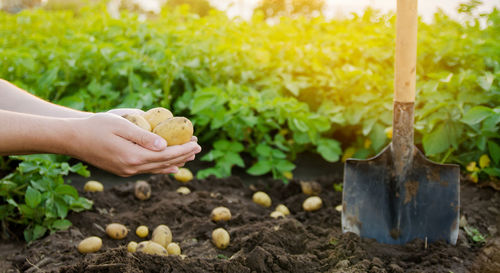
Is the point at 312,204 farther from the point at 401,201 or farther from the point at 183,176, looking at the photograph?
the point at 183,176

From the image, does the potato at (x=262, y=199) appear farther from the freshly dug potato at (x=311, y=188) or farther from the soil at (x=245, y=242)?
the freshly dug potato at (x=311, y=188)

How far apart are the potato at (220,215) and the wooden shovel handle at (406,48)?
1.03 meters

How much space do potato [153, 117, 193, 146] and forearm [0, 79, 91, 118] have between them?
0.44 metres

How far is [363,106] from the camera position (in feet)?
10.7

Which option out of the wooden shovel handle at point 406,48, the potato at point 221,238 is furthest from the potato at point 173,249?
the wooden shovel handle at point 406,48

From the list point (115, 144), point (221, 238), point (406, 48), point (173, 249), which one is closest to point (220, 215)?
point (221, 238)

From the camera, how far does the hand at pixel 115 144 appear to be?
149 centimetres

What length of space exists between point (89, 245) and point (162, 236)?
0.32 meters

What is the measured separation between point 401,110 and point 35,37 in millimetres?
3209

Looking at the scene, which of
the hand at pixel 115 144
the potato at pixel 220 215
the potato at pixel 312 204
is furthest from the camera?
the potato at pixel 312 204

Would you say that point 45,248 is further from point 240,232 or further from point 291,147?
point 291,147

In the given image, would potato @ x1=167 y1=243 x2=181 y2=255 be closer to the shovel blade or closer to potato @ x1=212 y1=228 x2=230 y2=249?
potato @ x1=212 y1=228 x2=230 y2=249

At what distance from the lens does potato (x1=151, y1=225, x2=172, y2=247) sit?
7.24 ft

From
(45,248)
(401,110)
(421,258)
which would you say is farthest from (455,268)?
(45,248)
